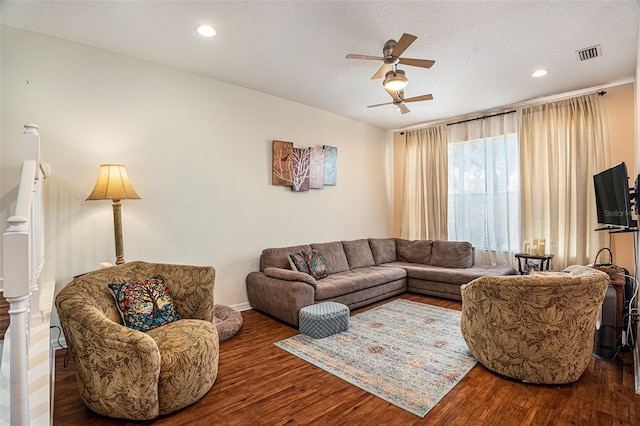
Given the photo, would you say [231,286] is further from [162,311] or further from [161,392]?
[161,392]

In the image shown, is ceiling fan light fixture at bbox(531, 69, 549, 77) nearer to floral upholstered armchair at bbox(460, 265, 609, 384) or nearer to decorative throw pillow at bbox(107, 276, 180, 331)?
floral upholstered armchair at bbox(460, 265, 609, 384)

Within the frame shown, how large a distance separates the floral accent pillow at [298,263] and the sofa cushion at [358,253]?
3.52 ft

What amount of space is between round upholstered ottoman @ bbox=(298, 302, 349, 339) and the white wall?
121 cm

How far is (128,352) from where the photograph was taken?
184 centimetres

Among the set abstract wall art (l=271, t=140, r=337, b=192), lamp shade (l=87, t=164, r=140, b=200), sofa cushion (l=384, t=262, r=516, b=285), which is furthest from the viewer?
abstract wall art (l=271, t=140, r=337, b=192)

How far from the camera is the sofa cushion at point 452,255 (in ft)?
16.1

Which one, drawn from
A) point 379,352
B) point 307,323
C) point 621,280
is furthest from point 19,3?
point 621,280

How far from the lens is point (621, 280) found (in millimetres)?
2803

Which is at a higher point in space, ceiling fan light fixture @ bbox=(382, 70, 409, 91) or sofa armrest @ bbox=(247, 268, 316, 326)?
ceiling fan light fixture @ bbox=(382, 70, 409, 91)

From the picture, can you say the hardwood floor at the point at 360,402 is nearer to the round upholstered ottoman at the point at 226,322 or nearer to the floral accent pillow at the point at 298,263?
the round upholstered ottoman at the point at 226,322

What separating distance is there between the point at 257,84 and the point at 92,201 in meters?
2.32

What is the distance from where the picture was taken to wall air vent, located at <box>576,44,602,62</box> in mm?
3125

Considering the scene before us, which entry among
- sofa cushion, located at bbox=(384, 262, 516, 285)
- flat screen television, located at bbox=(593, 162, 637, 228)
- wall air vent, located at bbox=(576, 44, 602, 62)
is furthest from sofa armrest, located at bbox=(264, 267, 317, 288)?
wall air vent, located at bbox=(576, 44, 602, 62)

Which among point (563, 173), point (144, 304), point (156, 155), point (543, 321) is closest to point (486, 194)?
point (563, 173)
